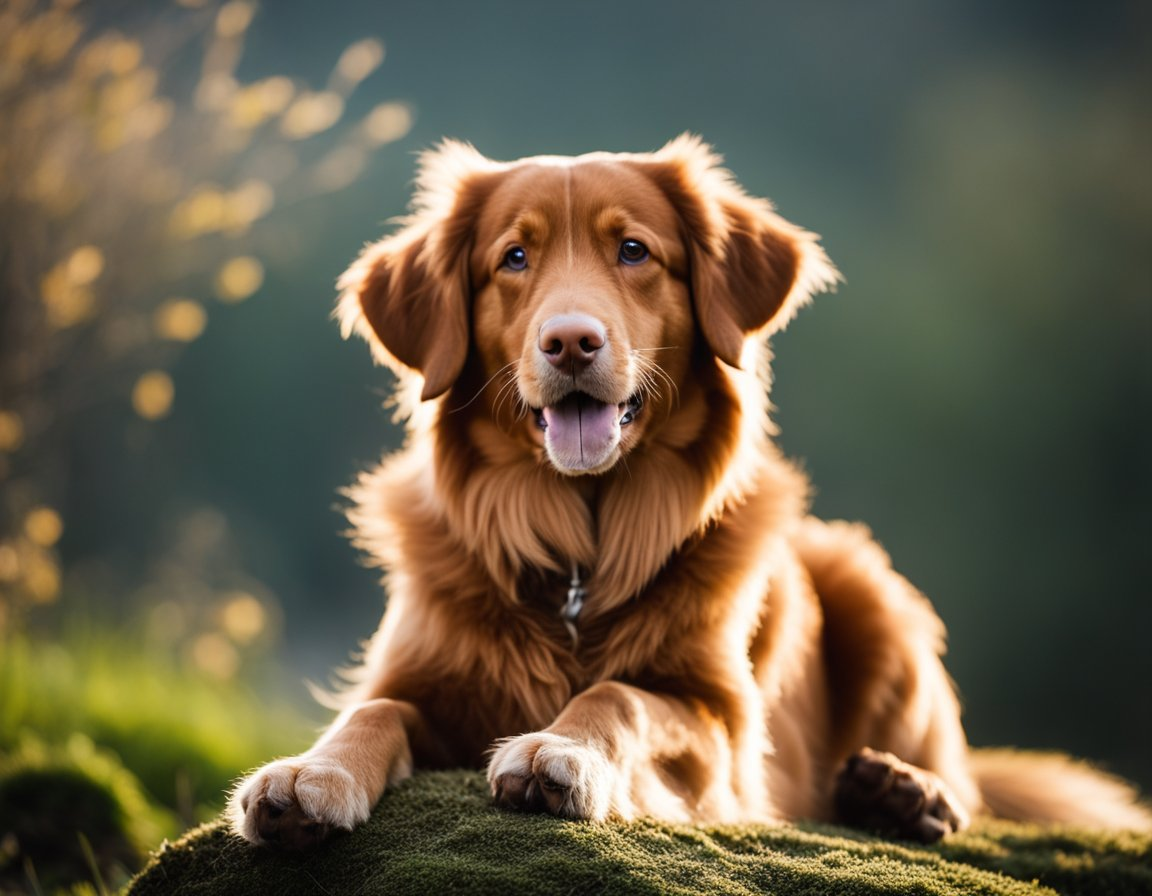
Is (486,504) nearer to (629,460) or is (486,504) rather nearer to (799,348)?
(629,460)

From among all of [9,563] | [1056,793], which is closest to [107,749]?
[9,563]

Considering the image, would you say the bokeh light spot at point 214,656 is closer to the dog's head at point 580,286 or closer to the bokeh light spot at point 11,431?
the bokeh light spot at point 11,431

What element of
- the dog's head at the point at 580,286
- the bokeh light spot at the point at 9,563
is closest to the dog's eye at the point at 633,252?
the dog's head at the point at 580,286

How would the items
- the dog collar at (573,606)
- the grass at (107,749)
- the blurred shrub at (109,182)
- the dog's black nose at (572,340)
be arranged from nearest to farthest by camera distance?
the dog's black nose at (572,340) < the dog collar at (573,606) < the grass at (107,749) < the blurred shrub at (109,182)

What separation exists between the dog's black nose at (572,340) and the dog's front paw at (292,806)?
3.74 feet

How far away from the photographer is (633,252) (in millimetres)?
3254

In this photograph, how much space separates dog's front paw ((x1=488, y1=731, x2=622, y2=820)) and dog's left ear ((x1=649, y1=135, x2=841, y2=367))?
4.31 feet

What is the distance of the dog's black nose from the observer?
2.83 m

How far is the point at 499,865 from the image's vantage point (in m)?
2.12

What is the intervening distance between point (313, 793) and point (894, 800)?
68.8 inches

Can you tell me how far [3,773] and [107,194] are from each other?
98.5 inches

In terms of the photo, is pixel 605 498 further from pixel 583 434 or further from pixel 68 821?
pixel 68 821

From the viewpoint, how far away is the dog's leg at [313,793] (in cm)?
219

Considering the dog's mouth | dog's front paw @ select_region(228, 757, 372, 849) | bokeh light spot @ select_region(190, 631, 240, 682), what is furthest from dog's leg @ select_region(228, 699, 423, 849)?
bokeh light spot @ select_region(190, 631, 240, 682)
